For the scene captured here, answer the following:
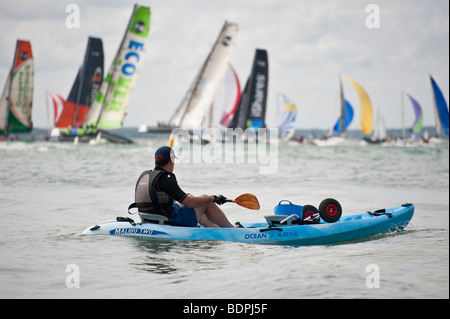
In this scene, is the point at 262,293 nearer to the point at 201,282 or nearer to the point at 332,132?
the point at 201,282

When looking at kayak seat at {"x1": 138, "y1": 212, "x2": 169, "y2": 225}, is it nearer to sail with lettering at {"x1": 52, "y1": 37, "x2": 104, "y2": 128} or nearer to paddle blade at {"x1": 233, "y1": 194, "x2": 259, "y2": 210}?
paddle blade at {"x1": 233, "y1": 194, "x2": 259, "y2": 210}

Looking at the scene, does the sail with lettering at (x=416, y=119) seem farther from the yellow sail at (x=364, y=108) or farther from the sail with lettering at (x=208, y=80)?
the sail with lettering at (x=208, y=80)

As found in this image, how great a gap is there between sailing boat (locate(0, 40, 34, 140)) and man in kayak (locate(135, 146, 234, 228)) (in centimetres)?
3798

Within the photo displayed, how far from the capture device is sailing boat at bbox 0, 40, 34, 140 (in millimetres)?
41125

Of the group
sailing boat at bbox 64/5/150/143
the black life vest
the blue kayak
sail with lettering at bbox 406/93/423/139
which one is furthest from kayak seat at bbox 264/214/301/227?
sail with lettering at bbox 406/93/423/139

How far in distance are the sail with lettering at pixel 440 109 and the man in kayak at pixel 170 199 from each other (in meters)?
52.9

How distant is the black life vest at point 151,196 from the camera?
667 centimetres

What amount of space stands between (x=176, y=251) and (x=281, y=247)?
54.0 inches

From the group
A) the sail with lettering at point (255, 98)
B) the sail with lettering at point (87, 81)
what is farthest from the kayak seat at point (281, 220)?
the sail with lettering at point (255, 98)

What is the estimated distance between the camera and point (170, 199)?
270 inches

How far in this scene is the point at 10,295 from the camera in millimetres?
4680

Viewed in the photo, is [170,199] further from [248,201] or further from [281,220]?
[281,220]

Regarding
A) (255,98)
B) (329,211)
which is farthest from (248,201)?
(255,98)
